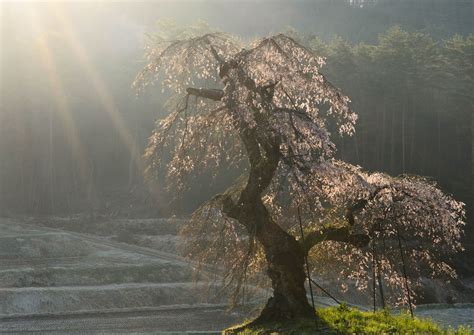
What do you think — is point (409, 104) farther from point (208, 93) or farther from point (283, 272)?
point (283, 272)

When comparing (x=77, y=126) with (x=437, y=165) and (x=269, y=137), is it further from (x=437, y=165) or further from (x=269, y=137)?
(x=269, y=137)

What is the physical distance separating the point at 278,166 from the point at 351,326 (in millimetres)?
4028

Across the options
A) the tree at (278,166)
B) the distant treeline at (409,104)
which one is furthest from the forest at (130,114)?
the tree at (278,166)

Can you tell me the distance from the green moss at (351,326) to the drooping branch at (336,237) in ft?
5.44

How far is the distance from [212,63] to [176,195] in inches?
136

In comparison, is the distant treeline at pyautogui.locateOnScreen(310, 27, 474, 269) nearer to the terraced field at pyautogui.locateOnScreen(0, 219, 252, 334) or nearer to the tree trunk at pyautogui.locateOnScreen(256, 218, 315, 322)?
the terraced field at pyautogui.locateOnScreen(0, 219, 252, 334)

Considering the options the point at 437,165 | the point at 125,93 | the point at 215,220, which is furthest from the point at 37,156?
the point at 215,220

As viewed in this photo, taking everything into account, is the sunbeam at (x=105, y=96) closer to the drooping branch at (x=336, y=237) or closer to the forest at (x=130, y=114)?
the forest at (x=130, y=114)

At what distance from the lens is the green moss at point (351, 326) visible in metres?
12.4

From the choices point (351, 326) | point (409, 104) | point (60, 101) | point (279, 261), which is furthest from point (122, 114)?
point (351, 326)

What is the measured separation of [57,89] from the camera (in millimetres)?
86750

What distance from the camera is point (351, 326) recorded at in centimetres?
1287

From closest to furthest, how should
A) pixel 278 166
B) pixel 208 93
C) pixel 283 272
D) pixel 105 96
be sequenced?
pixel 283 272, pixel 278 166, pixel 208 93, pixel 105 96

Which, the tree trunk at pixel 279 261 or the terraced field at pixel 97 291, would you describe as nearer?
the tree trunk at pixel 279 261
